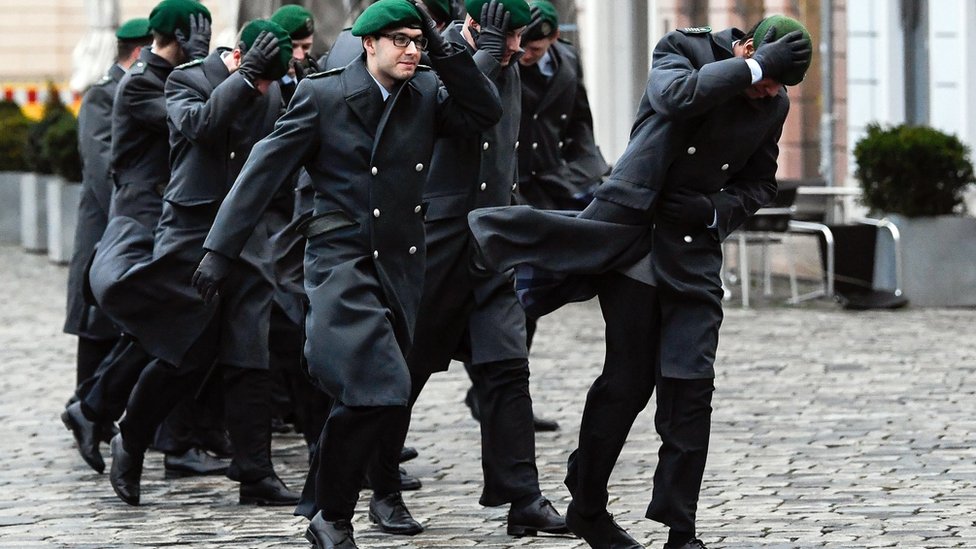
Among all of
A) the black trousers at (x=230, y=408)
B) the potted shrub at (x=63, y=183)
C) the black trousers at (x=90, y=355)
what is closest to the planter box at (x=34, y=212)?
the potted shrub at (x=63, y=183)

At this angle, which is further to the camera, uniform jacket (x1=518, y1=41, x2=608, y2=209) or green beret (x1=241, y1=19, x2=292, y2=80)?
uniform jacket (x1=518, y1=41, x2=608, y2=209)

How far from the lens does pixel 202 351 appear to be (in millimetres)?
8523

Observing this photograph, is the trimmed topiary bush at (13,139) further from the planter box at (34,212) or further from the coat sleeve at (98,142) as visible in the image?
the coat sleeve at (98,142)

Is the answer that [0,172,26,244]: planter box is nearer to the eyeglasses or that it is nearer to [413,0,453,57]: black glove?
[413,0,453,57]: black glove

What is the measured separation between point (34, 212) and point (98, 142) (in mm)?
12880

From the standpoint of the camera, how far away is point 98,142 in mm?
10742

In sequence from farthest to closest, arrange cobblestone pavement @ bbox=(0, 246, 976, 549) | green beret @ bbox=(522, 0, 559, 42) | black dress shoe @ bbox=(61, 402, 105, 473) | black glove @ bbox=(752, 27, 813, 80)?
black dress shoe @ bbox=(61, 402, 105, 473), green beret @ bbox=(522, 0, 559, 42), cobblestone pavement @ bbox=(0, 246, 976, 549), black glove @ bbox=(752, 27, 813, 80)

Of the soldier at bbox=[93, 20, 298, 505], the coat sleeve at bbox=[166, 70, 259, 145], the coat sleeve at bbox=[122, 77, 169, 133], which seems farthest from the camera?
the coat sleeve at bbox=[122, 77, 169, 133]

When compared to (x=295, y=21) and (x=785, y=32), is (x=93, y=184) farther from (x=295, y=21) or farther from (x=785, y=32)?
(x=785, y=32)

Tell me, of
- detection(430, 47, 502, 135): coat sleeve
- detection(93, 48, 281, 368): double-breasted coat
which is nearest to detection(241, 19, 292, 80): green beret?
detection(93, 48, 281, 368): double-breasted coat

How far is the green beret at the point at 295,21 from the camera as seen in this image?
28.7ft

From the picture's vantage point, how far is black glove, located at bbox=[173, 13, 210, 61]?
9031 mm

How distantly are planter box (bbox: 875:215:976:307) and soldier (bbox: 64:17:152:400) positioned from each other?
6.57m

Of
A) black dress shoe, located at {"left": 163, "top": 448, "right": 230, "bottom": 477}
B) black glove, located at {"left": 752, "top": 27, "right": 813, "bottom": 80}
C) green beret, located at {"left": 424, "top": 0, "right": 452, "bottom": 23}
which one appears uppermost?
green beret, located at {"left": 424, "top": 0, "right": 452, "bottom": 23}
